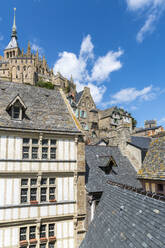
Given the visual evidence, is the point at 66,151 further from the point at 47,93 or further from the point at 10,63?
the point at 10,63

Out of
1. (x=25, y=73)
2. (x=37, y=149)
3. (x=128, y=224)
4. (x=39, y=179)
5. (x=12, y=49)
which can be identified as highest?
(x=12, y=49)

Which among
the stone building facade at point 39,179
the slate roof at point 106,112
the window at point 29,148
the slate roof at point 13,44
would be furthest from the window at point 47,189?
the slate roof at point 13,44

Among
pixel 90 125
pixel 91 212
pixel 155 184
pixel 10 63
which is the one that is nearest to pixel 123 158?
pixel 155 184

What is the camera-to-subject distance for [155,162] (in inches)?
582

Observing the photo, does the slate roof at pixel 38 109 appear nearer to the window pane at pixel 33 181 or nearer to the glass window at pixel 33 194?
the window pane at pixel 33 181

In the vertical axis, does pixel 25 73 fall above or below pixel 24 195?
above

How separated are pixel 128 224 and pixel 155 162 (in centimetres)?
805

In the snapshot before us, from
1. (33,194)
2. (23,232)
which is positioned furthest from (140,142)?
(23,232)

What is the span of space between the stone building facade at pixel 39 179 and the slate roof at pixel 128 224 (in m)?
3.50

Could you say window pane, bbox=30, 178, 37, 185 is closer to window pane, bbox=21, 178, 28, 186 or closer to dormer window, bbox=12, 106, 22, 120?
window pane, bbox=21, 178, 28, 186

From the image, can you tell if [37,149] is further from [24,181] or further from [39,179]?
[24,181]

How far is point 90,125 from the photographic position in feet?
191

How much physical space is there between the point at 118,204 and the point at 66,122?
24.8ft

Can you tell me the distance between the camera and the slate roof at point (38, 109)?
44.5 ft
